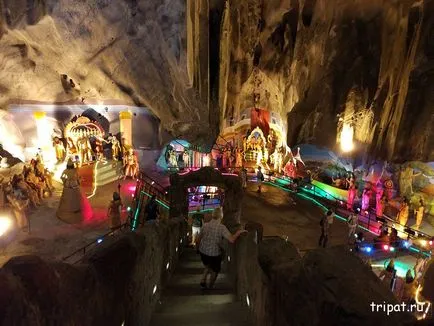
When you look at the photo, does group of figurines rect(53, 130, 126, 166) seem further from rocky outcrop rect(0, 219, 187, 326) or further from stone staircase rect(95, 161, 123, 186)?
rocky outcrop rect(0, 219, 187, 326)

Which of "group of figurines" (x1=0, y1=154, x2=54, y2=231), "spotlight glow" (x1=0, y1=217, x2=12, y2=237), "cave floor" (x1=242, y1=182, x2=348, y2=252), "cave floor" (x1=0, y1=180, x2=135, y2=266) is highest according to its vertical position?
"group of figurines" (x1=0, y1=154, x2=54, y2=231)

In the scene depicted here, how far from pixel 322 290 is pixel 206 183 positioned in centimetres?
1171

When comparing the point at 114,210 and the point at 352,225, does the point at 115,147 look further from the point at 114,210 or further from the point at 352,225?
the point at 352,225

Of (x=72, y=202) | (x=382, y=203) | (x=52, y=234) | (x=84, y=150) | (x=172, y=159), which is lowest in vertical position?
(x=382, y=203)

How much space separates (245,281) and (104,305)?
2531mm

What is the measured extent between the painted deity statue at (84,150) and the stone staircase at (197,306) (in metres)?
14.3

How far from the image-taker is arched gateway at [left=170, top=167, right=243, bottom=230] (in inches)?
533

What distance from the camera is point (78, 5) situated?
16.3 metres

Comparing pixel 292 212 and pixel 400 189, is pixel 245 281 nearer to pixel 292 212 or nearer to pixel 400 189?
pixel 292 212

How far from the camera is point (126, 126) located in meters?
21.2

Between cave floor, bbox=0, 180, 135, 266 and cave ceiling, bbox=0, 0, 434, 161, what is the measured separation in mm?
8411

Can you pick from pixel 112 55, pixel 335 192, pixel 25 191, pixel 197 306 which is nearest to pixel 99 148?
pixel 112 55

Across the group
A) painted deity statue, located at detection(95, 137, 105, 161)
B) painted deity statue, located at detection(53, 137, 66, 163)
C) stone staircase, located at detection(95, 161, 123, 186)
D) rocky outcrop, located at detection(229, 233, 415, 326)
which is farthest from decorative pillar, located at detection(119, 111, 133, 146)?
rocky outcrop, located at detection(229, 233, 415, 326)

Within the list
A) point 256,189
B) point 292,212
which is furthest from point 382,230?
point 256,189
